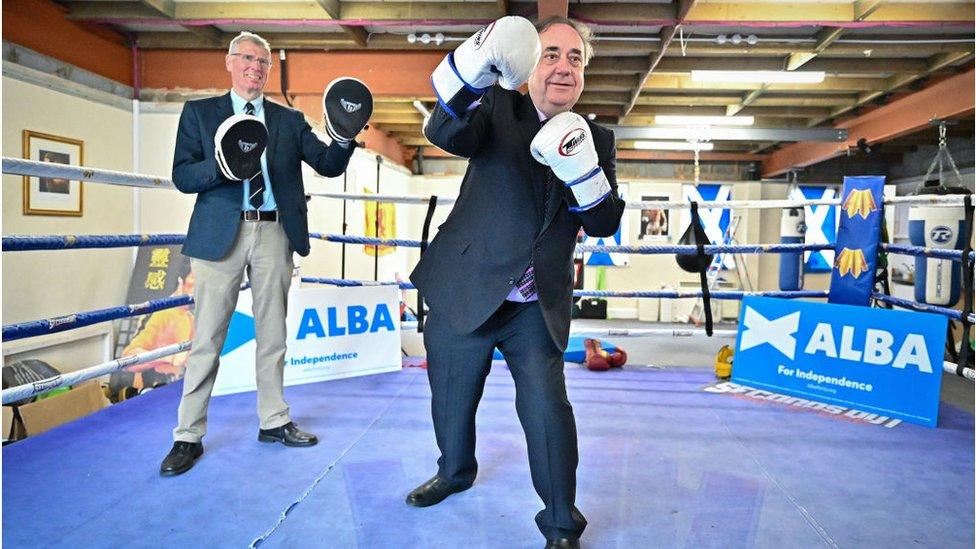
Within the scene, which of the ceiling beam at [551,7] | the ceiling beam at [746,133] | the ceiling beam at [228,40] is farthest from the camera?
the ceiling beam at [746,133]

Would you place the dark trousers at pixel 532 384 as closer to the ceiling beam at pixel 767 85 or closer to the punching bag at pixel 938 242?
the punching bag at pixel 938 242

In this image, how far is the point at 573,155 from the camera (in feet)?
4.19

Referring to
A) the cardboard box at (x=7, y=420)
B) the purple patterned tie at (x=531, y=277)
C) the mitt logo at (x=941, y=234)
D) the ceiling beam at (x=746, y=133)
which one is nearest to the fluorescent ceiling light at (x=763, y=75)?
the mitt logo at (x=941, y=234)

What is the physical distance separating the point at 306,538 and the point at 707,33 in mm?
4901

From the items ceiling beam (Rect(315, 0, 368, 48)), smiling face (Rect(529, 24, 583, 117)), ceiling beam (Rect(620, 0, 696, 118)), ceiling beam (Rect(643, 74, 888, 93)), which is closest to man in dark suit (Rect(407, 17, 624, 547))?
smiling face (Rect(529, 24, 583, 117))

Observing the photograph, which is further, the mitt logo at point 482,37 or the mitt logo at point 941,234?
the mitt logo at point 941,234

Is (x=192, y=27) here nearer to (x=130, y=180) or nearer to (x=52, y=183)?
(x=52, y=183)

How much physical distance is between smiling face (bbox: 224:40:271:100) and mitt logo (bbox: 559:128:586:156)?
1.13 metres

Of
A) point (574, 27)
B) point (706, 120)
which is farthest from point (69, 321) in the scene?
point (706, 120)

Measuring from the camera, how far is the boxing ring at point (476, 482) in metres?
1.52

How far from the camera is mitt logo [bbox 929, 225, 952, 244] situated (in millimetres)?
4562

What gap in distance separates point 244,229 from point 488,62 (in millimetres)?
1137

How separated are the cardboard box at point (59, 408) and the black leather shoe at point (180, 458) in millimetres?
1742

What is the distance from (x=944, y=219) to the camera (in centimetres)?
461
